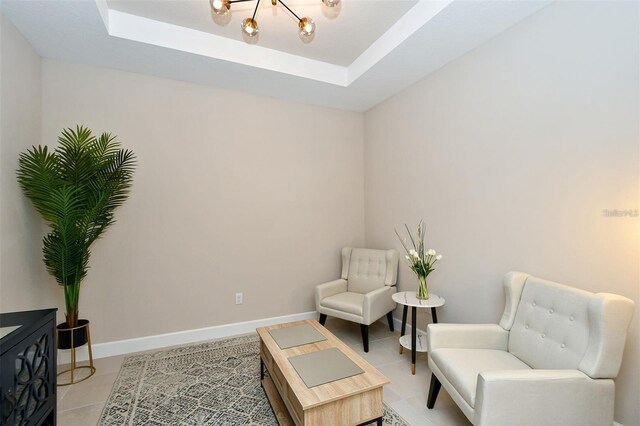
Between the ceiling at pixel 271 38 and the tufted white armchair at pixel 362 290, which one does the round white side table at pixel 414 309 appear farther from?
the ceiling at pixel 271 38

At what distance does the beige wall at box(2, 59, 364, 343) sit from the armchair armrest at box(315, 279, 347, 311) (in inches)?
14.2

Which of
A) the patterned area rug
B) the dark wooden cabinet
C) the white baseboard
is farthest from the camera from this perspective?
the white baseboard

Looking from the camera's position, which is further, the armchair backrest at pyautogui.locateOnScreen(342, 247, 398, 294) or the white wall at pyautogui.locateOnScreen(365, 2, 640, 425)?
the armchair backrest at pyautogui.locateOnScreen(342, 247, 398, 294)

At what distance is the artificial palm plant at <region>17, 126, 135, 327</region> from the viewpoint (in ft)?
7.41

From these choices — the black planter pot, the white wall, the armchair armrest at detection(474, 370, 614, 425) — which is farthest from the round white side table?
the black planter pot

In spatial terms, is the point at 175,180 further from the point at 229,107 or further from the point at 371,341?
the point at 371,341

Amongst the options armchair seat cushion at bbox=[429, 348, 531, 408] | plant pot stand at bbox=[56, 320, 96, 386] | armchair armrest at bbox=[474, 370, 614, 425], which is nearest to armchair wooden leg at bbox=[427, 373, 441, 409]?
armchair seat cushion at bbox=[429, 348, 531, 408]

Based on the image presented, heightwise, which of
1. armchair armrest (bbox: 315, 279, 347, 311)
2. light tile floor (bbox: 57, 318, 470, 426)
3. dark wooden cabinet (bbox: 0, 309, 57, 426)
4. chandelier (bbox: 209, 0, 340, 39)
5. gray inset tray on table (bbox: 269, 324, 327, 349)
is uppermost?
chandelier (bbox: 209, 0, 340, 39)

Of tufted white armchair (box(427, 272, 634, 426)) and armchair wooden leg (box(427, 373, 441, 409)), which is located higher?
tufted white armchair (box(427, 272, 634, 426))

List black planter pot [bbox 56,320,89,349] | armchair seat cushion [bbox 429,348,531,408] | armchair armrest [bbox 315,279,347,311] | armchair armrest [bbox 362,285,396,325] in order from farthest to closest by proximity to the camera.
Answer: armchair armrest [bbox 315,279,347,311]
armchair armrest [bbox 362,285,396,325]
black planter pot [bbox 56,320,89,349]
armchair seat cushion [bbox 429,348,531,408]

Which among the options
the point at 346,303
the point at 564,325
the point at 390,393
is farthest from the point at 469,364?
the point at 346,303

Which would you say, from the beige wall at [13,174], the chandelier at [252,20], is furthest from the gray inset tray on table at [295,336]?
the chandelier at [252,20]

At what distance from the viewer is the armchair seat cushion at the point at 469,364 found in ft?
5.37

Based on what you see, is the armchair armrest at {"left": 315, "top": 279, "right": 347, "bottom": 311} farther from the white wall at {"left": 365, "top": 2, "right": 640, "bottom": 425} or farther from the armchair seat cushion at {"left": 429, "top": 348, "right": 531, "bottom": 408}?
the armchair seat cushion at {"left": 429, "top": 348, "right": 531, "bottom": 408}
